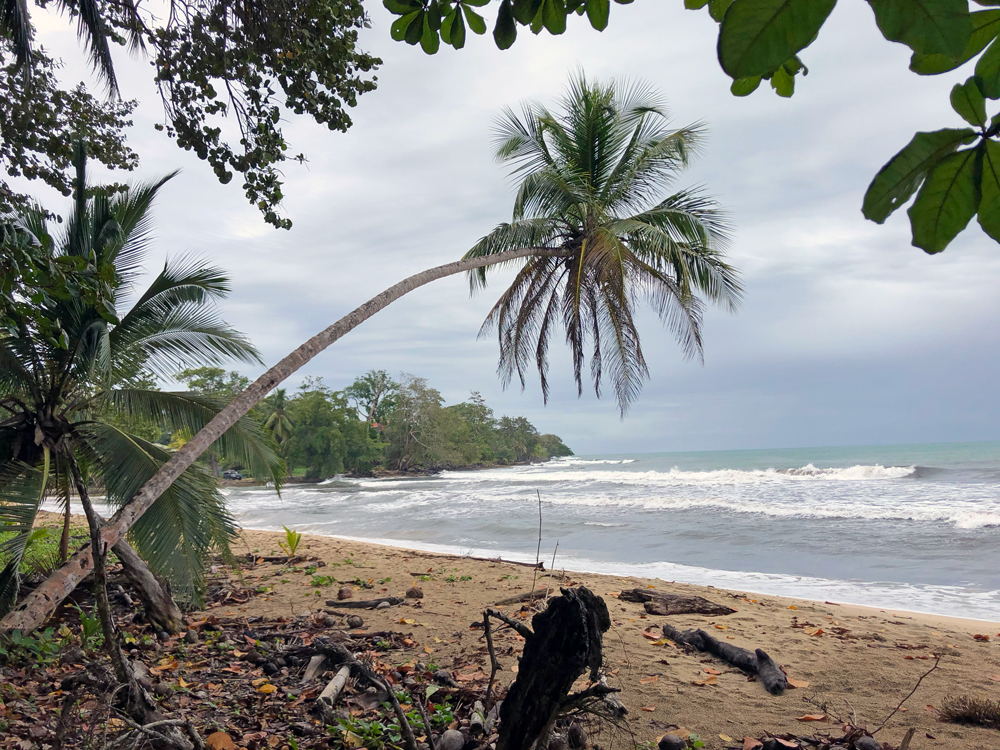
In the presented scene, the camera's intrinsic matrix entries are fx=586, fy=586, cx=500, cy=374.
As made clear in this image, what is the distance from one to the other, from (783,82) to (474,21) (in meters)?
0.62

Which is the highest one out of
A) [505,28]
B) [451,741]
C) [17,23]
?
[17,23]

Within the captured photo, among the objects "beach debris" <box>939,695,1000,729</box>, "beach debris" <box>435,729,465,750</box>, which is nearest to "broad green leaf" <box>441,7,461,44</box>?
"beach debris" <box>435,729,465,750</box>

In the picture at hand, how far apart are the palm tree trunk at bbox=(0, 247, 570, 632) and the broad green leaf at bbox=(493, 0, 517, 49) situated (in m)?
2.72

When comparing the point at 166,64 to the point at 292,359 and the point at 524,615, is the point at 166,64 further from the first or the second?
the point at 524,615

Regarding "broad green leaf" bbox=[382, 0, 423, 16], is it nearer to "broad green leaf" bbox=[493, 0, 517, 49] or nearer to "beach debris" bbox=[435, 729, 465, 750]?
"broad green leaf" bbox=[493, 0, 517, 49]

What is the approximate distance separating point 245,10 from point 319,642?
4.85 meters

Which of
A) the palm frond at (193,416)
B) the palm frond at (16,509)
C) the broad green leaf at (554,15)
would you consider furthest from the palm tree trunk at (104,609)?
the palm frond at (193,416)

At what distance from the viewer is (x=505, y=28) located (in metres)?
1.13

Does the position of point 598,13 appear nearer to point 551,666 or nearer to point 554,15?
point 554,15

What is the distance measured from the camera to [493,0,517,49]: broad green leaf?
3.66 ft

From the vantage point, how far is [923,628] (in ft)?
17.8

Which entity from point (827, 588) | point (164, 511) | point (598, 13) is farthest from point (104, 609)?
point (827, 588)

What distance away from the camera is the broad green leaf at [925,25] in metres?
0.50

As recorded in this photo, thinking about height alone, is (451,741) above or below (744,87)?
below
